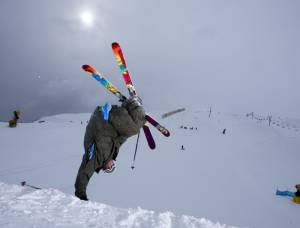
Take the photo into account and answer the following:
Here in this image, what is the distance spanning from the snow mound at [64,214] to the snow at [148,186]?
1 cm

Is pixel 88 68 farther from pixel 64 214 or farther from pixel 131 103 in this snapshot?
pixel 64 214

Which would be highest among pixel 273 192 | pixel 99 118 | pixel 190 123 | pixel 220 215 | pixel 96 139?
pixel 190 123

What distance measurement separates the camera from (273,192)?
20641mm

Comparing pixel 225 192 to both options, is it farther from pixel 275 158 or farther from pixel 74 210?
pixel 275 158

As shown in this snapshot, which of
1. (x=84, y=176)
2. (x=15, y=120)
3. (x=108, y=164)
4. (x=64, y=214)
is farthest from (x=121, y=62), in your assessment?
(x=15, y=120)

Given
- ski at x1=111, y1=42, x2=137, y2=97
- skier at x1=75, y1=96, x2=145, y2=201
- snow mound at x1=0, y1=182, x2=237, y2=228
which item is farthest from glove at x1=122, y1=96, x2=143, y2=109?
snow mound at x1=0, y1=182, x2=237, y2=228

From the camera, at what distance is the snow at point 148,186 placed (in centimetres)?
296

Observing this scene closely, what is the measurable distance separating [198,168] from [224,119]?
55.2 metres

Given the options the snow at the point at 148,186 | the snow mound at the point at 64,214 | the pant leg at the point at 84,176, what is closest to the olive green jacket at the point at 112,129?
the pant leg at the point at 84,176

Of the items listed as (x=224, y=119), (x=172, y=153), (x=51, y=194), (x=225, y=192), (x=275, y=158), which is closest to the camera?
(x=51, y=194)

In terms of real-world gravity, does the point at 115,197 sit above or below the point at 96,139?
below

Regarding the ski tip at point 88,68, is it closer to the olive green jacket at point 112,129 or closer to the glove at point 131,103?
the olive green jacket at point 112,129

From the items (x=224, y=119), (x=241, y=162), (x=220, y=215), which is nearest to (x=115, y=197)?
(x=220, y=215)

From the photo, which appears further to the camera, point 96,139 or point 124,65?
point 124,65
